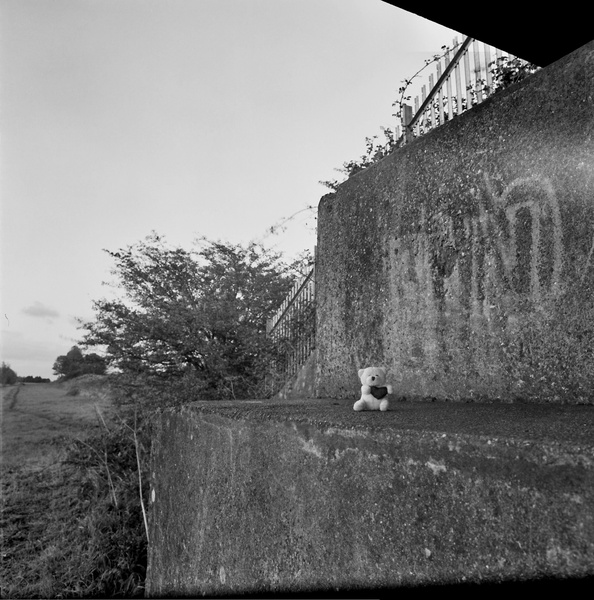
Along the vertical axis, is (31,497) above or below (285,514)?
below

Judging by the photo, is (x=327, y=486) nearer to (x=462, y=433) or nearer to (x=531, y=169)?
(x=462, y=433)

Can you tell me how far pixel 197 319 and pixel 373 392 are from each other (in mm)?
5775

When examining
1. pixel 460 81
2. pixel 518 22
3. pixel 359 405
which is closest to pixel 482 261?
pixel 359 405

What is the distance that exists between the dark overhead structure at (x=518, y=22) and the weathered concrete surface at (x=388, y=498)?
1531mm

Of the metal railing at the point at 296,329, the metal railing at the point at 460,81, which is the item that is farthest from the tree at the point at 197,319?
the metal railing at the point at 460,81

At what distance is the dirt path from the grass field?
0.05 ft

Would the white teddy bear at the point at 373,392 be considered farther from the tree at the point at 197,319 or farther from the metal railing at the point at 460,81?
the tree at the point at 197,319

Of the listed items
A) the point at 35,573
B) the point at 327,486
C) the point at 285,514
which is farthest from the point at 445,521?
the point at 35,573

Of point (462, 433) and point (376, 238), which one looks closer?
point (462, 433)

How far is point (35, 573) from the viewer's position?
13.1 ft

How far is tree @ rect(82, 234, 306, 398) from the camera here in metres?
7.02

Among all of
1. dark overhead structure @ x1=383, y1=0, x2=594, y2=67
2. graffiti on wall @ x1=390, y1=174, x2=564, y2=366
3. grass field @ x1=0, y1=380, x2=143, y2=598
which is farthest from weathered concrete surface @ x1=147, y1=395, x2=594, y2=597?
grass field @ x1=0, y1=380, x2=143, y2=598

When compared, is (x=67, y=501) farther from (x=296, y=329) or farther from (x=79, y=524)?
(x=296, y=329)

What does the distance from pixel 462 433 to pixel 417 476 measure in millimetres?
156
